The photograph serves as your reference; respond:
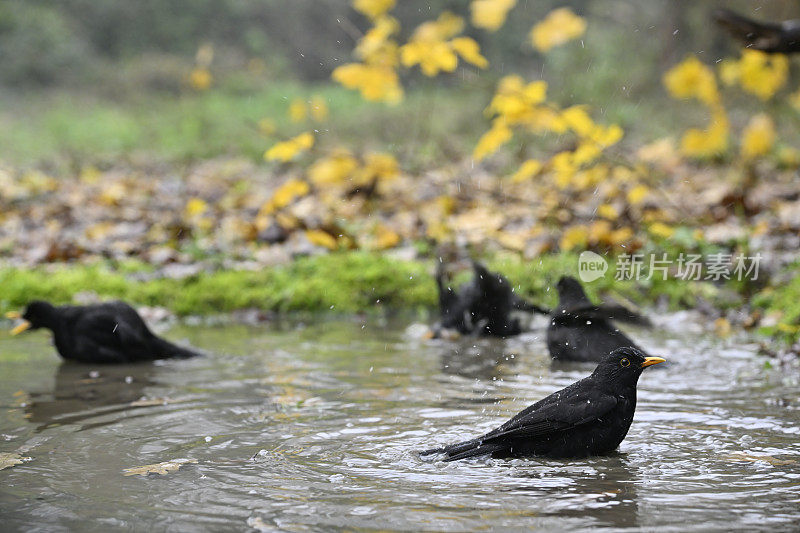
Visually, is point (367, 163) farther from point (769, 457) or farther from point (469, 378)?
point (769, 457)

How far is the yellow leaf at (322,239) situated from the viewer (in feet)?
27.8

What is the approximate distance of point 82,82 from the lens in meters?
28.1

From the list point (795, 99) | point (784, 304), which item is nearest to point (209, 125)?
point (795, 99)

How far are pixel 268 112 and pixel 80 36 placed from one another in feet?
32.5

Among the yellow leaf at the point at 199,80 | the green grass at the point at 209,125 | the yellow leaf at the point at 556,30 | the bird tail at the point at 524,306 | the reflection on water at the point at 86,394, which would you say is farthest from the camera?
the yellow leaf at the point at 199,80

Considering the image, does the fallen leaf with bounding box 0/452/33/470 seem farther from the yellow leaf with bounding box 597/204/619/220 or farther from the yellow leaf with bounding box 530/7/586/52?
the yellow leaf with bounding box 530/7/586/52

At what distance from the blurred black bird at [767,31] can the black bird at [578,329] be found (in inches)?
83.5

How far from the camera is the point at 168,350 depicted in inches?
234

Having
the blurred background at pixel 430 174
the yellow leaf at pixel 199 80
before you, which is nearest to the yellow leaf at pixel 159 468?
the blurred background at pixel 430 174

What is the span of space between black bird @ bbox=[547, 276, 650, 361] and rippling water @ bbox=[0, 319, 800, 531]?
0.16m

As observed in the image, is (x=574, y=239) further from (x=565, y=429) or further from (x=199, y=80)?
(x=199, y=80)

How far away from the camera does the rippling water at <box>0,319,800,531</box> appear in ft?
9.47

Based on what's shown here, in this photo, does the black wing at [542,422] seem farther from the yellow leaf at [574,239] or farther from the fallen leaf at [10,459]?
the yellow leaf at [574,239]

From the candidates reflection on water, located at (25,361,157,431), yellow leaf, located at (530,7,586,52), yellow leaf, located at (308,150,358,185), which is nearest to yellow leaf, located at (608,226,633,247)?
yellow leaf, located at (308,150,358,185)
